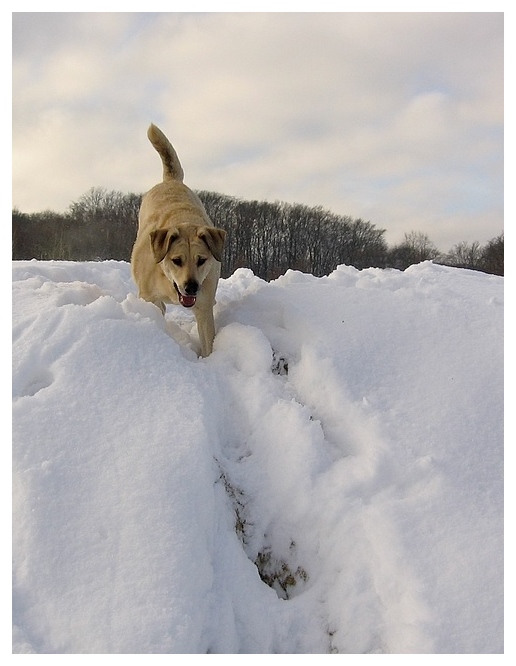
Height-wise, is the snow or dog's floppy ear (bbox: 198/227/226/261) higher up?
dog's floppy ear (bbox: 198/227/226/261)

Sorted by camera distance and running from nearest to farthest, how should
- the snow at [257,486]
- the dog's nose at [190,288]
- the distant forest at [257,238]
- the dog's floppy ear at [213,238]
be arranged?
the snow at [257,486] → the dog's nose at [190,288] → the dog's floppy ear at [213,238] → the distant forest at [257,238]

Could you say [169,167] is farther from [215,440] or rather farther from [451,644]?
[451,644]

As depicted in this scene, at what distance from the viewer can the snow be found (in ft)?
8.03

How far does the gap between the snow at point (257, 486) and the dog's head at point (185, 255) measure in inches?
18.0

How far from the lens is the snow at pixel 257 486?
2.45 metres

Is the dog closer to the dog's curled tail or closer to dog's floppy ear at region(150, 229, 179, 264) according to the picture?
dog's floppy ear at region(150, 229, 179, 264)

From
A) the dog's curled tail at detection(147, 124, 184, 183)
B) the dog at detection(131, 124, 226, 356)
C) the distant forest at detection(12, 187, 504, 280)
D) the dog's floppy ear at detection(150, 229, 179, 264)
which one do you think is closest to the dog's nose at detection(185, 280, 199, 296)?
the dog at detection(131, 124, 226, 356)

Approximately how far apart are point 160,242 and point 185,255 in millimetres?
250

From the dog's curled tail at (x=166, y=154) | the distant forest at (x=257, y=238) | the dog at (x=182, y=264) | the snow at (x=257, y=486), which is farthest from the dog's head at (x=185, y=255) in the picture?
the distant forest at (x=257, y=238)

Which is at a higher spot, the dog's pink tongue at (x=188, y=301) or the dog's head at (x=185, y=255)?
the dog's head at (x=185, y=255)

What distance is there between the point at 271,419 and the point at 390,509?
968mm

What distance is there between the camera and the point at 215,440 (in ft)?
10.8

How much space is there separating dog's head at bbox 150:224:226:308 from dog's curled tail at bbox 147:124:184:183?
6.41 ft

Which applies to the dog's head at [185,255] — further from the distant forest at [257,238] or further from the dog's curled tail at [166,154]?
the distant forest at [257,238]
